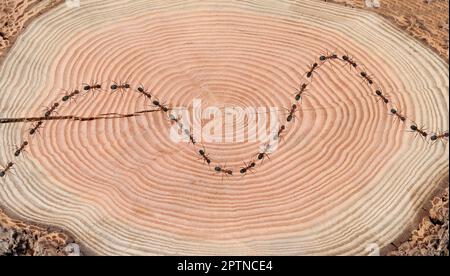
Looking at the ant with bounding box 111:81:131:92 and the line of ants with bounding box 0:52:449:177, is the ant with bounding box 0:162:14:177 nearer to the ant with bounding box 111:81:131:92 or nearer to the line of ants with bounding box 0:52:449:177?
the line of ants with bounding box 0:52:449:177

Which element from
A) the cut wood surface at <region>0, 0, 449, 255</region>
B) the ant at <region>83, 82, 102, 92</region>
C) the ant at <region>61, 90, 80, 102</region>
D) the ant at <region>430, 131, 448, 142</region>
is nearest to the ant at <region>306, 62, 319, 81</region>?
the cut wood surface at <region>0, 0, 449, 255</region>

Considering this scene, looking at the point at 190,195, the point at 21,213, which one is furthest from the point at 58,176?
the point at 190,195

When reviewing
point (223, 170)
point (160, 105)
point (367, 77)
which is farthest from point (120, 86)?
point (367, 77)

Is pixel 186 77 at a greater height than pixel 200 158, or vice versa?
pixel 186 77

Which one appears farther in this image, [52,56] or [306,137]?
[52,56]

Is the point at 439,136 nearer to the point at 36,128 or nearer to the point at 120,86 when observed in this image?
the point at 120,86
